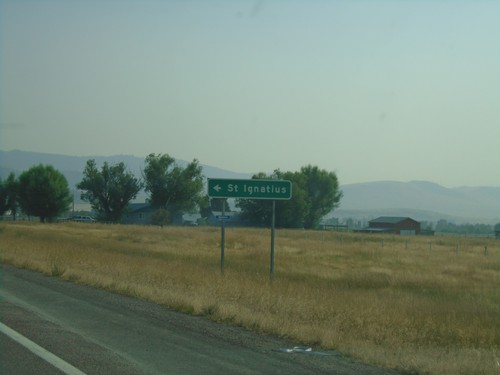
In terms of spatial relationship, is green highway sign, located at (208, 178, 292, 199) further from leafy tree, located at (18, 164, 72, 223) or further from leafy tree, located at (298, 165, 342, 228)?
leafy tree, located at (298, 165, 342, 228)

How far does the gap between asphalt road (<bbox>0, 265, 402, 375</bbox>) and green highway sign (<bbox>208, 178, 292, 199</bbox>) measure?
21.8 feet

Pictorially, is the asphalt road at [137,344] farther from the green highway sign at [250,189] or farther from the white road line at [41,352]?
the green highway sign at [250,189]

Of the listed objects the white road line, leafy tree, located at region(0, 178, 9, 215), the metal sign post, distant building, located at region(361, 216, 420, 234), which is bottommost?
the white road line

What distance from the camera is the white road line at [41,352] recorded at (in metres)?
8.62

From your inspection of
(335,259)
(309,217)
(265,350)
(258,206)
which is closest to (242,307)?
(265,350)

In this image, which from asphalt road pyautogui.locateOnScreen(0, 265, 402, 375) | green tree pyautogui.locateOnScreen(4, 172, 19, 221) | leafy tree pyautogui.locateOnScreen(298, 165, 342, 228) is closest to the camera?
asphalt road pyautogui.locateOnScreen(0, 265, 402, 375)

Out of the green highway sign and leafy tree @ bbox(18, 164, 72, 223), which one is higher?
leafy tree @ bbox(18, 164, 72, 223)

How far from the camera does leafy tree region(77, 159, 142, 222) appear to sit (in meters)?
111

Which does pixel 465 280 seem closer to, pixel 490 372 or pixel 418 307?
pixel 418 307

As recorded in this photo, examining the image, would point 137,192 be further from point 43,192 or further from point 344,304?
point 344,304

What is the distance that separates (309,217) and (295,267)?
93.8 metres

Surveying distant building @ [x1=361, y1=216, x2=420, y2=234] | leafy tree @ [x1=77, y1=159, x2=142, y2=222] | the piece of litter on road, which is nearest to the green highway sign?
the piece of litter on road

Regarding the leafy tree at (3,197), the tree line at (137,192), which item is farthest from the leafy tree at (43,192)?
the leafy tree at (3,197)

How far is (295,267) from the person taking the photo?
3341 centimetres
